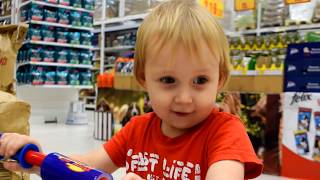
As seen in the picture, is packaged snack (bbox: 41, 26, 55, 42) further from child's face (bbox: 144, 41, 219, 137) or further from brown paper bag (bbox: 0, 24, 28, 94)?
child's face (bbox: 144, 41, 219, 137)

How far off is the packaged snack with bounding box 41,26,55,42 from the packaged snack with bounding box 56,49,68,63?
0.52 ft

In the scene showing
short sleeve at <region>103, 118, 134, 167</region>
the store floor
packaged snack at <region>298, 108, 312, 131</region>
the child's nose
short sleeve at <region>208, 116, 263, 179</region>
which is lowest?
the store floor

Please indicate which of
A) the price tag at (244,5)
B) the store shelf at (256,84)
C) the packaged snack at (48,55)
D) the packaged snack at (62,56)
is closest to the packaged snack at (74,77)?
the packaged snack at (62,56)

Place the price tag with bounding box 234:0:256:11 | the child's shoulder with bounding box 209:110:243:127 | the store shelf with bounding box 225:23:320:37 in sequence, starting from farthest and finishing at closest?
the store shelf with bounding box 225:23:320:37, the price tag with bounding box 234:0:256:11, the child's shoulder with bounding box 209:110:243:127

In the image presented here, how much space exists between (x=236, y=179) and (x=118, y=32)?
236 inches

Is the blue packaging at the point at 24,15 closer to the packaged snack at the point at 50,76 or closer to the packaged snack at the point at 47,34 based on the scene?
the packaged snack at the point at 47,34

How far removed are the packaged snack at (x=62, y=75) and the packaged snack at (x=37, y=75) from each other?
0.21 meters

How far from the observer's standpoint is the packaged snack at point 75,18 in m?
4.99

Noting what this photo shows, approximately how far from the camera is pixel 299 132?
7.98 ft

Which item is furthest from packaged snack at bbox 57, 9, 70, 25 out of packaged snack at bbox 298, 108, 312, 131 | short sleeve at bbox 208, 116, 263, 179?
short sleeve at bbox 208, 116, 263, 179

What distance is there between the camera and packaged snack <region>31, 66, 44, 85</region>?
470 cm

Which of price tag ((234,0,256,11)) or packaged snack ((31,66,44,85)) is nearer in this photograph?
price tag ((234,0,256,11))

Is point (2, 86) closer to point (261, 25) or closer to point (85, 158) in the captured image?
point (85, 158)

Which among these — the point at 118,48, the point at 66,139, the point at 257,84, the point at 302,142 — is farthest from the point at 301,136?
the point at 118,48
